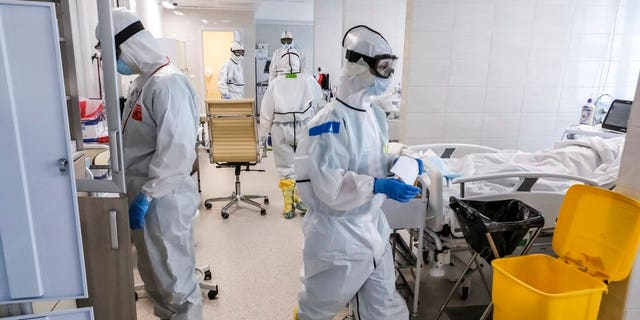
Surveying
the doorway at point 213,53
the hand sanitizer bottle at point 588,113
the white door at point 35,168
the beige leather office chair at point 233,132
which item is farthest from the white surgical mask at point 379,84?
the doorway at point 213,53

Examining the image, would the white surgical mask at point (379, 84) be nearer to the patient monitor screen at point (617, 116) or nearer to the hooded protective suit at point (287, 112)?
the hooded protective suit at point (287, 112)

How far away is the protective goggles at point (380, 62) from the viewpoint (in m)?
1.77

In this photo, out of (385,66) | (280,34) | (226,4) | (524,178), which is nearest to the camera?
(385,66)

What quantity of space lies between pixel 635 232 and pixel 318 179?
4.06 feet

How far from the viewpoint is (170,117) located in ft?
6.09

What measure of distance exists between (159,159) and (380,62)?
1.07 metres

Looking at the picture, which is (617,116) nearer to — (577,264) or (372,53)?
(577,264)

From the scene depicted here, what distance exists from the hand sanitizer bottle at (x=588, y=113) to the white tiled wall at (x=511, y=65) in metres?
0.08

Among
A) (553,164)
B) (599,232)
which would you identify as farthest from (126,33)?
(553,164)

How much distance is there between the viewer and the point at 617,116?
3641mm

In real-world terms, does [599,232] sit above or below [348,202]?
below

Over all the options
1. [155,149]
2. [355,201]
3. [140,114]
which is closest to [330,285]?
[355,201]

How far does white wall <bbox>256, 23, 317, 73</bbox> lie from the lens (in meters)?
12.6

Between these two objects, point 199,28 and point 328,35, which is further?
point 199,28
